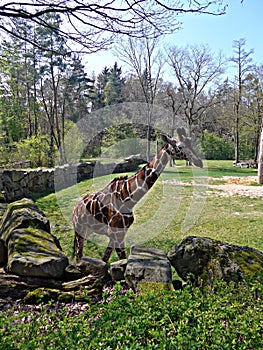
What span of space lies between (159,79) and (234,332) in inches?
979

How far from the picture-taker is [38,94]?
2714 cm

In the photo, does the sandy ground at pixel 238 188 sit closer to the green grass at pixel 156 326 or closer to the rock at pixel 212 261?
the rock at pixel 212 261

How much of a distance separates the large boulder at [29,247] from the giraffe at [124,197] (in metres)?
0.76

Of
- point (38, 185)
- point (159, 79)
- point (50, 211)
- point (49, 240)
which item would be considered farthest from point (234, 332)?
point (159, 79)

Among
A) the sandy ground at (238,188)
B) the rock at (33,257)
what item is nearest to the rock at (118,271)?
the rock at (33,257)

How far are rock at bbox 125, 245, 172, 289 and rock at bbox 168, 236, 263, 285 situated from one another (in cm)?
30

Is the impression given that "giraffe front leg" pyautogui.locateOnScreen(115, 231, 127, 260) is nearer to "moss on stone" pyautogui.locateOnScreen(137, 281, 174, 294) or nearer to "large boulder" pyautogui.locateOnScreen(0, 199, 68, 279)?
"large boulder" pyautogui.locateOnScreen(0, 199, 68, 279)

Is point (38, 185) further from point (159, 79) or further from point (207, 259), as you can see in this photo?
point (159, 79)

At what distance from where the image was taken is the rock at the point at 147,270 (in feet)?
9.95

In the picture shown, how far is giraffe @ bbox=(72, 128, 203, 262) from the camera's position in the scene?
392 centimetres

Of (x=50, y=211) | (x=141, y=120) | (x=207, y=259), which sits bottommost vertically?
(x=50, y=211)

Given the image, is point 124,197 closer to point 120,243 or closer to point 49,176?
point 120,243

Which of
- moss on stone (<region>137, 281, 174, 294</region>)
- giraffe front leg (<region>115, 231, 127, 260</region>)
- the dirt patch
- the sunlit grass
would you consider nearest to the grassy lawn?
moss on stone (<region>137, 281, 174, 294</region>)

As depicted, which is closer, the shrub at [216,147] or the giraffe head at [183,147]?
the giraffe head at [183,147]
